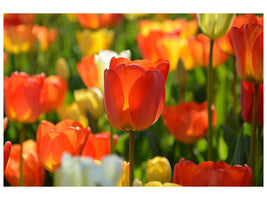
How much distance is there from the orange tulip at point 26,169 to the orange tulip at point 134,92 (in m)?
0.26

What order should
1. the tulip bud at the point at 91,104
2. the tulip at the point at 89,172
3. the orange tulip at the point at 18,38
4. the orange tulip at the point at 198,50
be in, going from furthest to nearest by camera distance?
the orange tulip at the point at 18,38, the orange tulip at the point at 198,50, the tulip bud at the point at 91,104, the tulip at the point at 89,172

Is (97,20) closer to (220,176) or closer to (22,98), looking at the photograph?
(22,98)

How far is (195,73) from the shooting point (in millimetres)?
1588

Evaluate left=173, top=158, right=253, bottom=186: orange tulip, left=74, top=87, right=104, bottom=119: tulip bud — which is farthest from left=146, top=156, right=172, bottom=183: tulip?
left=74, top=87, right=104, bottom=119: tulip bud

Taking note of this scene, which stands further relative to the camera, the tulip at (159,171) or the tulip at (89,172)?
the tulip at (159,171)

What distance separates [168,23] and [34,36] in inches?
19.8

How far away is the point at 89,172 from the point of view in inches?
16.3

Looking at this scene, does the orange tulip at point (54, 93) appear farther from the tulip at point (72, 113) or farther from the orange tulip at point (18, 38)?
the orange tulip at point (18, 38)

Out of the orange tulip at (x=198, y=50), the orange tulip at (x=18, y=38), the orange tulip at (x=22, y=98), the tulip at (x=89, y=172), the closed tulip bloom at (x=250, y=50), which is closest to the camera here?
the tulip at (x=89, y=172)

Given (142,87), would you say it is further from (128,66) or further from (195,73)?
(195,73)

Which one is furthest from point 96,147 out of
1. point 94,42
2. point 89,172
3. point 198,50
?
→ point 94,42

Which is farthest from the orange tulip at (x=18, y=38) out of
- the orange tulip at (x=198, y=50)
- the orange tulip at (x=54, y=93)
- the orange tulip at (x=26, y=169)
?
the orange tulip at (x=26, y=169)

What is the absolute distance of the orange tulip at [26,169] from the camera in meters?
0.79
